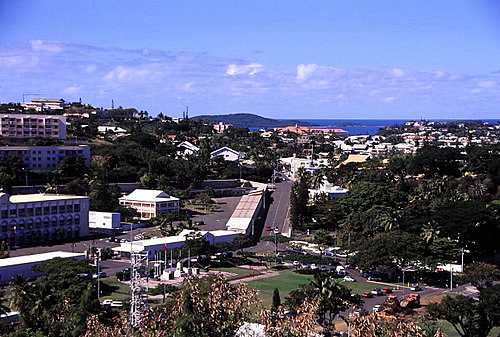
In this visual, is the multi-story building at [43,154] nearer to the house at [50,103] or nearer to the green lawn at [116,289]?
the green lawn at [116,289]

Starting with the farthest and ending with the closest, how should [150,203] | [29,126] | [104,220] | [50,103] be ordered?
[50,103]
[29,126]
[150,203]
[104,220]

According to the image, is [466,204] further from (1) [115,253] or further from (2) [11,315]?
(2) [11,315]

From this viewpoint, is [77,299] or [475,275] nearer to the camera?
[77,299]

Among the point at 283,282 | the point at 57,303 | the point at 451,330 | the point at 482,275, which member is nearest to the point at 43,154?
the point at 283,282

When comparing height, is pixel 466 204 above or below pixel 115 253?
above

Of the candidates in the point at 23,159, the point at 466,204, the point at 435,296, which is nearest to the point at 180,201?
the point at 23,159

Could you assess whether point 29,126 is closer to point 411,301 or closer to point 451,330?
point 411,301

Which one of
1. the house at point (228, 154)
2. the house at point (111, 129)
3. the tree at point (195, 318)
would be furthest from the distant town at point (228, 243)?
the house at point (111, 129)
